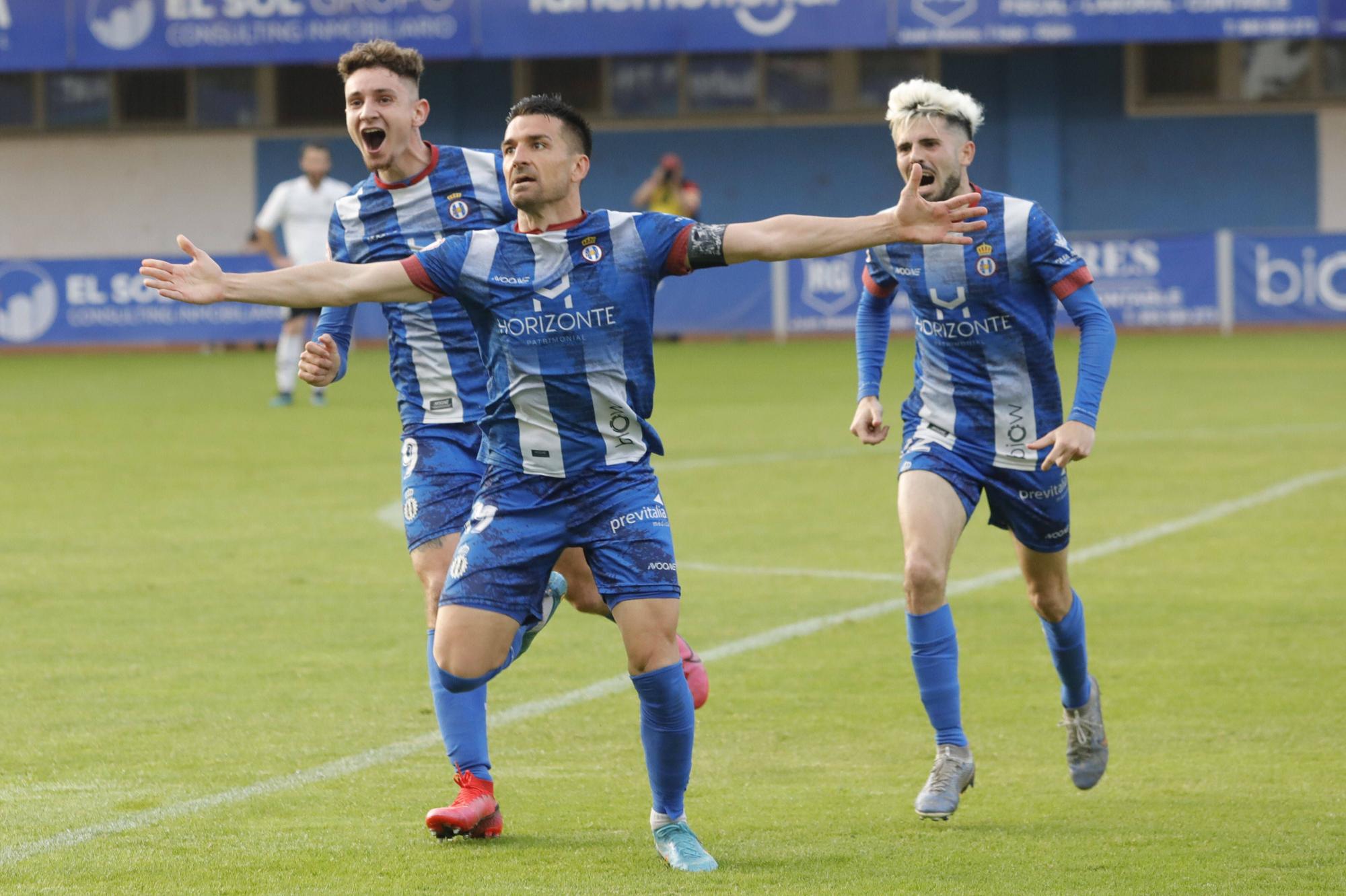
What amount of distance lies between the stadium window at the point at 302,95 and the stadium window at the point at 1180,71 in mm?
13085

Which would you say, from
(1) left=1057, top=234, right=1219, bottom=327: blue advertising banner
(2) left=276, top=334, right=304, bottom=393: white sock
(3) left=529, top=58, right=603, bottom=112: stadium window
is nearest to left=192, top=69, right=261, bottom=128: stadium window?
(3) left=529, top=58, right=603, bottom=112: stadium window

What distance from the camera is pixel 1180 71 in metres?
31.0

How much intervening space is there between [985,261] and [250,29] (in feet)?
79.2

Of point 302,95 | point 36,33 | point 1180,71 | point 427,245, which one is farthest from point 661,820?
point 1180,71

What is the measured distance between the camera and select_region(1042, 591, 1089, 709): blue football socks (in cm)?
582

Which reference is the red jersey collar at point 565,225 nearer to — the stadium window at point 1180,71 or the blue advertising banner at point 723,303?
the blue advertising banner at point 723,303

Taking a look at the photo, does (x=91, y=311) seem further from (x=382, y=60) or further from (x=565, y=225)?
(x=565, y=225)

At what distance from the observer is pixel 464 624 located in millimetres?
4828

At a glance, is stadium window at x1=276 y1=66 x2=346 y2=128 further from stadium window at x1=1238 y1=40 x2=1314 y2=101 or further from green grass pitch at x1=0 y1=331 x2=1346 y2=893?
green grass pitch at x1=0 y1=331 x2=1346 y2=893

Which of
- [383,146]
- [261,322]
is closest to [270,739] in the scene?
[383,146]

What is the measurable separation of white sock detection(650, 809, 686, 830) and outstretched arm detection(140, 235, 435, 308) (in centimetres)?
143

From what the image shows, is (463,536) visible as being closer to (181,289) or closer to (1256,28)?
(181,289)

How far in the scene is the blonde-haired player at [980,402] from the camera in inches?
217

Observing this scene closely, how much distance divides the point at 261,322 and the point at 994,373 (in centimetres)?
2007
